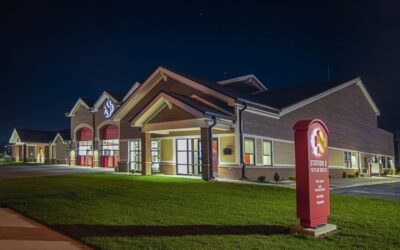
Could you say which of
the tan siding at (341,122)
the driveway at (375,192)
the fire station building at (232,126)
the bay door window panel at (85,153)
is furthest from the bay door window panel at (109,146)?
the driveway at (375,192)

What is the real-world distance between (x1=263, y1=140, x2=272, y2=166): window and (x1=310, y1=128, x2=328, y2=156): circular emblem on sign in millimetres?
13947

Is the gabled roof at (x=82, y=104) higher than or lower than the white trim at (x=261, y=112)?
higher

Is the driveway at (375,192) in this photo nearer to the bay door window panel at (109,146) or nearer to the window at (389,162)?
the bay door window panel at (109,146)

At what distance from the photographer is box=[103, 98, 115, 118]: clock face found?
36438 mm

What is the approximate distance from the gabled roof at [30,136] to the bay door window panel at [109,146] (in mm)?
19177

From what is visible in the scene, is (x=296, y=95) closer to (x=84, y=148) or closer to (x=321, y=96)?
(x=321, y=96)

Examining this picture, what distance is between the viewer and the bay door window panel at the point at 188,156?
22.3 metres

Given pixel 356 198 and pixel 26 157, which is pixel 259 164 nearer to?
pixel 356 198

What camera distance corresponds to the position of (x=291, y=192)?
558 inches

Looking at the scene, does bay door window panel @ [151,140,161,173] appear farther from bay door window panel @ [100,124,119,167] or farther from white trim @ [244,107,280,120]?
bay door window panel @ [100,124,119,167]

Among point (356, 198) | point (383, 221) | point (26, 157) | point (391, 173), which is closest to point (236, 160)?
point (356, 198)

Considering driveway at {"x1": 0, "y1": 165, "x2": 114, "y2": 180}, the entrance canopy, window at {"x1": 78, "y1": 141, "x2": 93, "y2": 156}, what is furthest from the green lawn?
window at {"x1": 78, "y1": 141, "x2": 93, "y2": 156}

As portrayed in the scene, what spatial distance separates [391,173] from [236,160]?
70.7 ft

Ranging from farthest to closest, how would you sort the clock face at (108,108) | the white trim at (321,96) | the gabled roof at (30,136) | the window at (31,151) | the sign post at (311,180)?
the window at (31,151) < the gabled roof at (30,136) < the clock face at (108,108) < the white trim at (321,96) < the sign post at (311,180)
